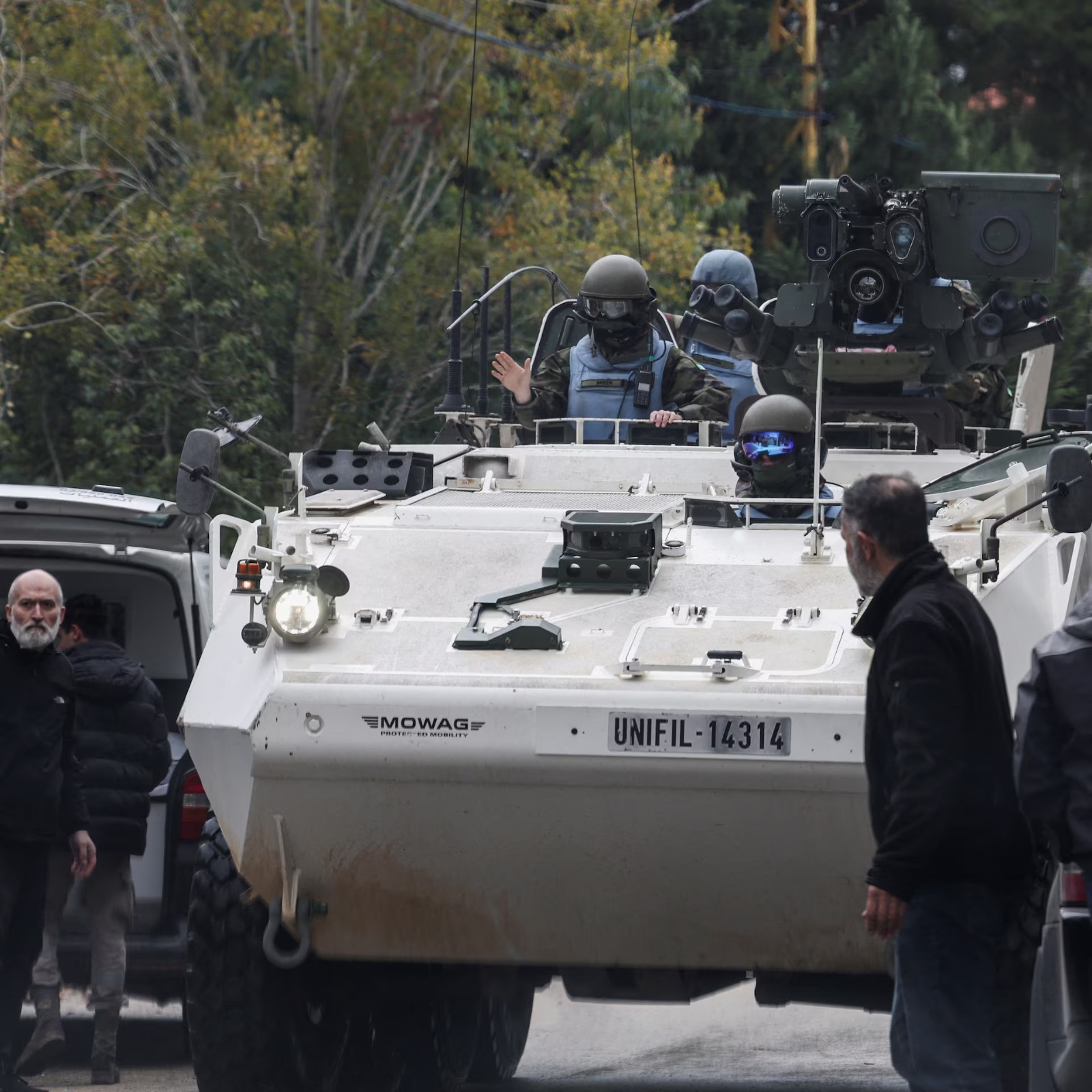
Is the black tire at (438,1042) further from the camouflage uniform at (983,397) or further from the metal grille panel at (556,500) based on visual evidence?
the camouflage uniform at (983,397)

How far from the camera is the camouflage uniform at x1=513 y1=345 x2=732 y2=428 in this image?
32.7 ft

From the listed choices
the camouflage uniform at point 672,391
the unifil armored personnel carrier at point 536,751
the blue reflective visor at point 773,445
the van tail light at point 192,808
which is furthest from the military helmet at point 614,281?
the van tail light at point 192,808

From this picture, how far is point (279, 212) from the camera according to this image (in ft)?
69.7

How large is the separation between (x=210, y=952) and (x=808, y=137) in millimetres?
23813

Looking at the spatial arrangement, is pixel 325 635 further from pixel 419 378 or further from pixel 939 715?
pixel 419 378

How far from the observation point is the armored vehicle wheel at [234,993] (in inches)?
272

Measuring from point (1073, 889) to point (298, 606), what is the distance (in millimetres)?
2440

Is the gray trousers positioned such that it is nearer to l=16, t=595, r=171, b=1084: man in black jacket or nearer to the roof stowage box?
l=16, t=595, r=171, b=1084: man in black jacket

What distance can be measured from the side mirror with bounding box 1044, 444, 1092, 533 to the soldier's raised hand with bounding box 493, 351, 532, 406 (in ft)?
13.3

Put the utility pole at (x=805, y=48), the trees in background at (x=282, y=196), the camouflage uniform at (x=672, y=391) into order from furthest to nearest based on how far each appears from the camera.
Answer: the utility pole at (x=805, y=48) < the trees in background at (x=282, y=196) < the camouflage uniform at (x=672, y=391)

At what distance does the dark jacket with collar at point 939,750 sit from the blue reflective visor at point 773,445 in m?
2.51

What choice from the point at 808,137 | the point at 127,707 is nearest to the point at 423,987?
Answer: the point at 127,707

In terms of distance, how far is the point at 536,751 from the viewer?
6348mm

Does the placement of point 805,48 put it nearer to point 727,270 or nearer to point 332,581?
point 727,270
